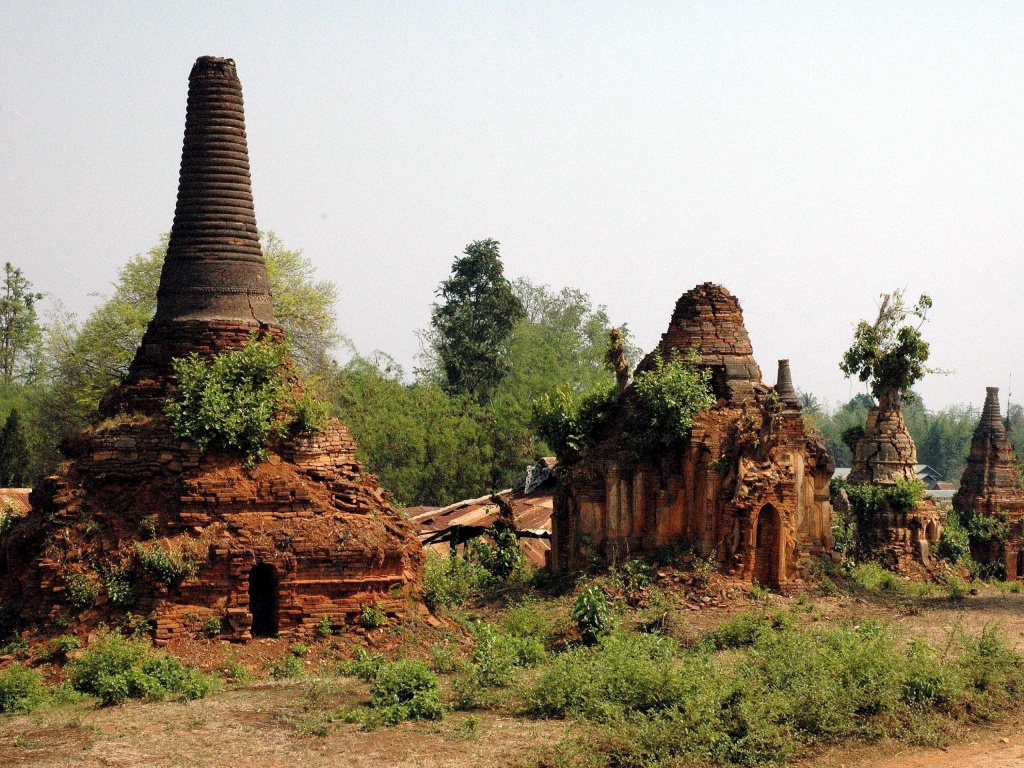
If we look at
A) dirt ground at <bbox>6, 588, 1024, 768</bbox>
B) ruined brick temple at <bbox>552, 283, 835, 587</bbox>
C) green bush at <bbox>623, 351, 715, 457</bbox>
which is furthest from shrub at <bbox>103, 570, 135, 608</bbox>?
green bush at <bbox>623, 351, 715, 457</bbox>

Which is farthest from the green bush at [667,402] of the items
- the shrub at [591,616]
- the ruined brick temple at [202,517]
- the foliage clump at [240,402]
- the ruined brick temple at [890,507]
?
the ruined brick temple at [890,507]

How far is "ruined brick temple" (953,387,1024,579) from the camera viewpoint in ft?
112

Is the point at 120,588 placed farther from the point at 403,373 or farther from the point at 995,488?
the point at 403,373

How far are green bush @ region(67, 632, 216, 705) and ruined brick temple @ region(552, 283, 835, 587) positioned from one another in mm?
9758

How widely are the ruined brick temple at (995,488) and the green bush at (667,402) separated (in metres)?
13.4

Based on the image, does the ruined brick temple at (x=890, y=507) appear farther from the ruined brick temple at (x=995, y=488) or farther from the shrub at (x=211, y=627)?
the shrub at (x=211, y=627)

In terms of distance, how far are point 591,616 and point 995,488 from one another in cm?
1865

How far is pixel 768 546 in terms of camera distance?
78.1 ft

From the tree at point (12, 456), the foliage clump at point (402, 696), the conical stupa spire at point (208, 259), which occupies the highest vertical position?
the conical stupa spire at point (208, 259)

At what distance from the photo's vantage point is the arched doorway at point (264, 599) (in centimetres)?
1762

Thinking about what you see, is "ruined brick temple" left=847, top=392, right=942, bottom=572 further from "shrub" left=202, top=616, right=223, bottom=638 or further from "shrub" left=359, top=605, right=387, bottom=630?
"shrub" left=202, top=616, right=223, bottom=638

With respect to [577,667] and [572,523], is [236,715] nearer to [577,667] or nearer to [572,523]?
[577,667]

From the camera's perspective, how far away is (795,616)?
2170 cm

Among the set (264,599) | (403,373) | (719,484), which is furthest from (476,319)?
(264,599)
